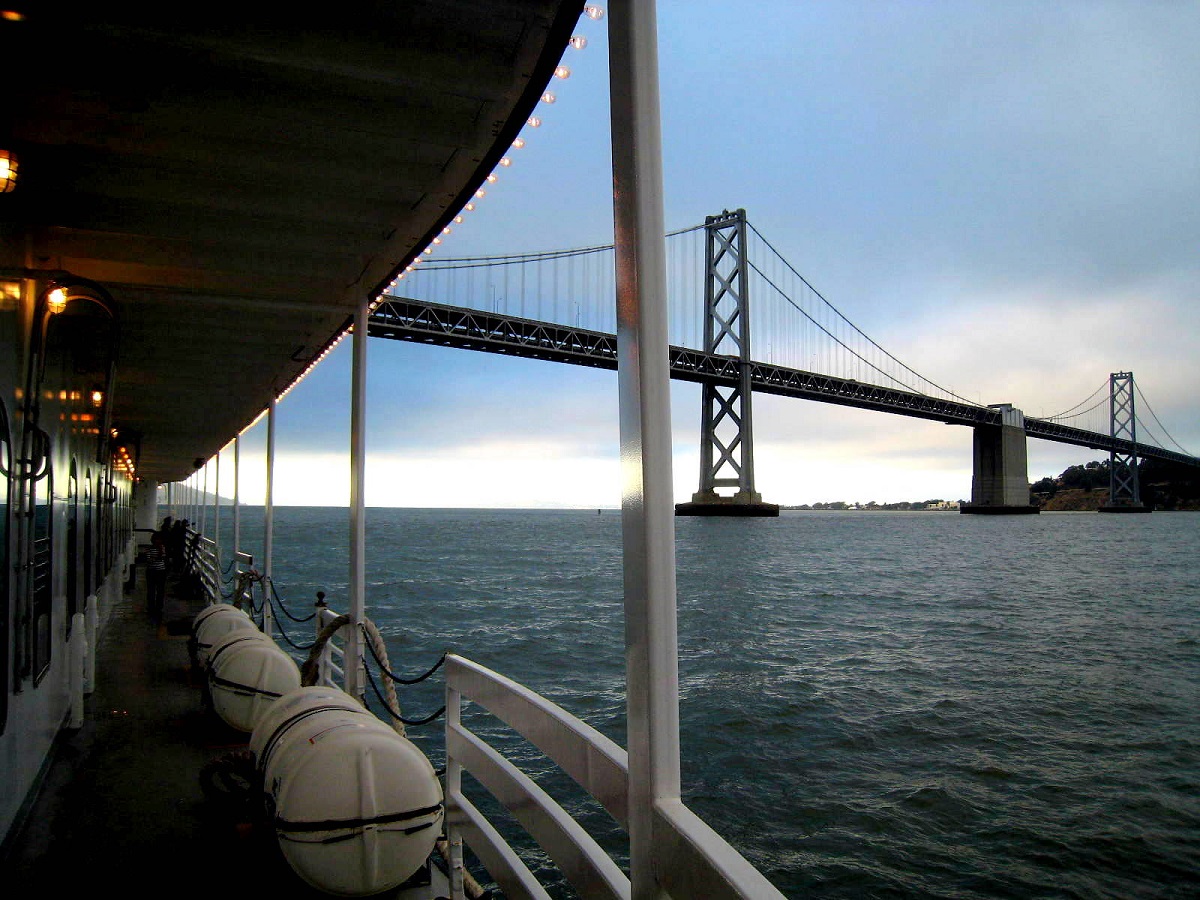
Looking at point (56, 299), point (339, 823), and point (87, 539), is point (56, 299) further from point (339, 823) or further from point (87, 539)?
point (87, 539)

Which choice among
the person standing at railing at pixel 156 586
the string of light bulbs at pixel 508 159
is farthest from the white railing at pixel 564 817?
the person standing at railing at pixel 156 586

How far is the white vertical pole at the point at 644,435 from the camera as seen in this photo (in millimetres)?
1288

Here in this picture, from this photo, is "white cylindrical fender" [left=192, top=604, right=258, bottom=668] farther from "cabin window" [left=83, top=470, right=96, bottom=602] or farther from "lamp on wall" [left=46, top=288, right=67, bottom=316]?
Answer: "lamp on wall" [left=46, top=288, right=67, bottom=316]

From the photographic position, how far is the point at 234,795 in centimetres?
286

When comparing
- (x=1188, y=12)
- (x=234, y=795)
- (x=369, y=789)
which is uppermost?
(x=1188, y=12)

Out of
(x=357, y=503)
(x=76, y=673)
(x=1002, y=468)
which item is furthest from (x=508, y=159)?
(x=1002, y=468)

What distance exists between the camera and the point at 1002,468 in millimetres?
57656

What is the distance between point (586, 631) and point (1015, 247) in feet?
156

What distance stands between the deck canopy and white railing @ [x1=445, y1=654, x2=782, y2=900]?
1.53m

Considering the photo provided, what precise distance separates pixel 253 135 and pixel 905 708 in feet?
36.2

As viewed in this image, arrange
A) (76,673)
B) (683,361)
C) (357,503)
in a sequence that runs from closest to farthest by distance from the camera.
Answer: (76,673)
(357,503)
(683,361)

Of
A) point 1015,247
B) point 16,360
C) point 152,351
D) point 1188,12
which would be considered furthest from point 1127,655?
point 1015,247

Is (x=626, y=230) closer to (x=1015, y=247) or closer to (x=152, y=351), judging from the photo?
(x=152, y=351)

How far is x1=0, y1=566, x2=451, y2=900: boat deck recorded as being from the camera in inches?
94.4
